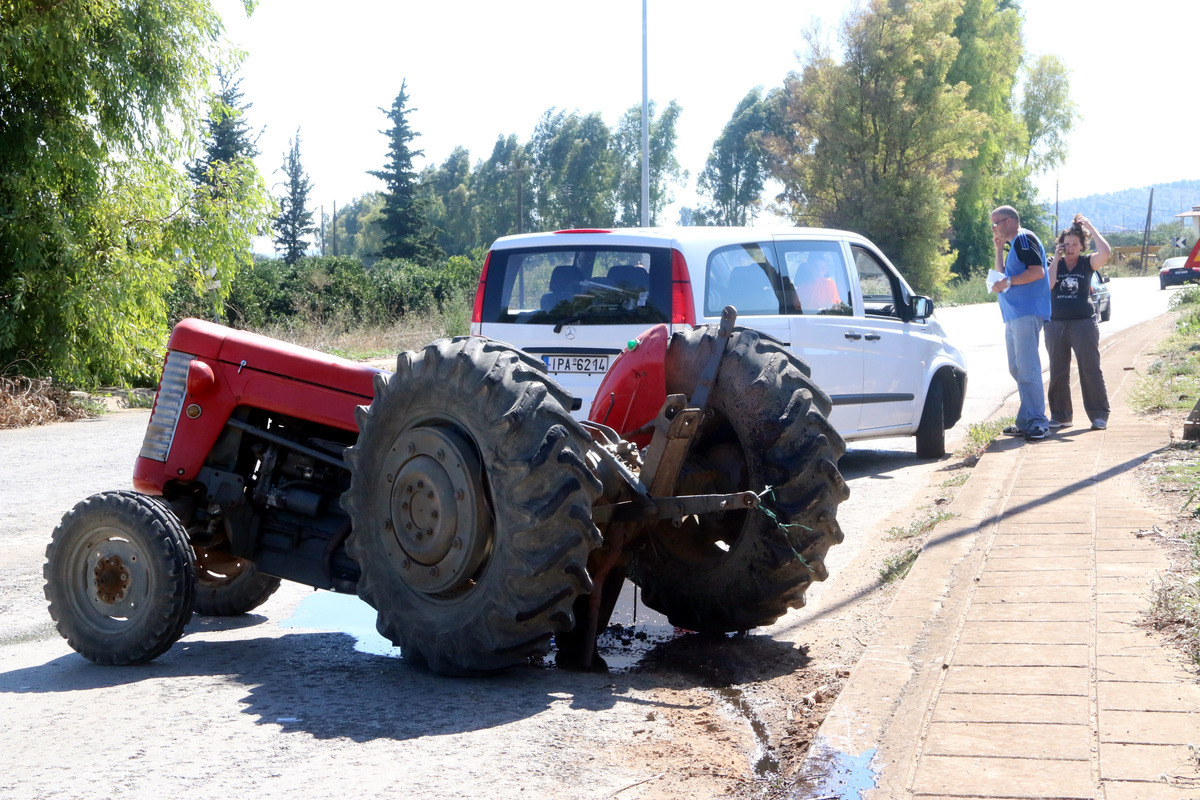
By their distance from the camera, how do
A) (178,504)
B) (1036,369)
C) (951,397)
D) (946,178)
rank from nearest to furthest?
(178,504), (1036,369), (951,397), (946,178)

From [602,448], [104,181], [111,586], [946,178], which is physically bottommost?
[111,586]

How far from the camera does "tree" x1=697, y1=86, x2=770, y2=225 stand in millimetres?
81688

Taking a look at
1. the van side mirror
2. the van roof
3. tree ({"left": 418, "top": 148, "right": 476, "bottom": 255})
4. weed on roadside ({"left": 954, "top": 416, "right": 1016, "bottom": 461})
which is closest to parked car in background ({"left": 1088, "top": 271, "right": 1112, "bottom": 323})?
weed on roadside ({"left": 954, "top": 416, "right": 1016, "bottom": 461})

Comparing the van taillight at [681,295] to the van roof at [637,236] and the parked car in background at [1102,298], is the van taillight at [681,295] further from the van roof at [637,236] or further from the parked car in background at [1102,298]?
the parked car in background at [1102,298]

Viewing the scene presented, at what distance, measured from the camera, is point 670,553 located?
5.36 meters

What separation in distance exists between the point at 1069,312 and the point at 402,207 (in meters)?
54.3

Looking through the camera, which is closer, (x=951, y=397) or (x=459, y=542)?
(x=459, y=542)

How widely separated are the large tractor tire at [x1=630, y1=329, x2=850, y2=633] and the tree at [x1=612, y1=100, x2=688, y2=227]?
246ft

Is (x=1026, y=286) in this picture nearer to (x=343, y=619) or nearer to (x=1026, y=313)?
A: (x=1026, y=313)

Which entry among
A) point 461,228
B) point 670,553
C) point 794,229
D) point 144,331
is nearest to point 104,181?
point 144,331

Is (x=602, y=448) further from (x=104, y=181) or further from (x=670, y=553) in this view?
(x=104, y=181)

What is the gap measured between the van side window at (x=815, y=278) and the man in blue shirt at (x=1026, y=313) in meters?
1.41

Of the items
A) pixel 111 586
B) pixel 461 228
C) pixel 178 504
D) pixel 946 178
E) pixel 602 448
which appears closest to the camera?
pixel 602 448

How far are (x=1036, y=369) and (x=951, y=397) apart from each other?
0.96 meters
